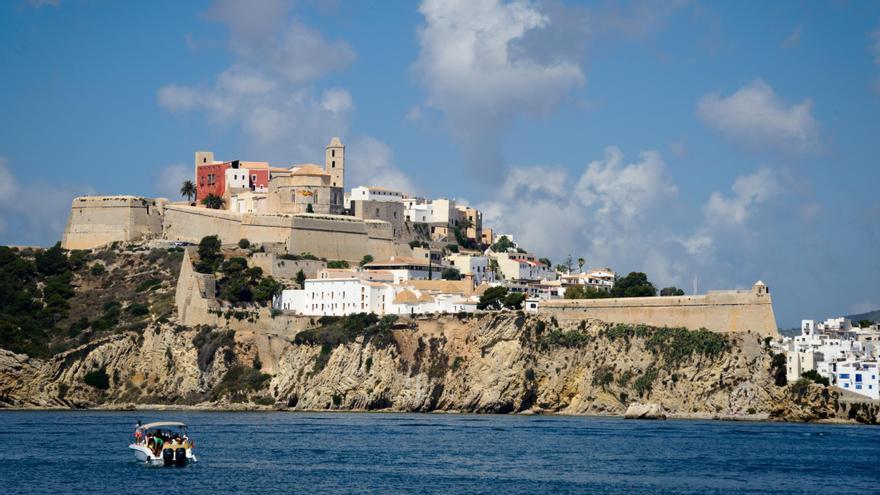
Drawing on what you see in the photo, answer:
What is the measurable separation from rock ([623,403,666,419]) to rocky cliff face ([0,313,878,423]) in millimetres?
525

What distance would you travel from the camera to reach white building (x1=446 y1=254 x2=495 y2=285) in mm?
90750

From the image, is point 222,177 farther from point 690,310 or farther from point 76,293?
point 690,310

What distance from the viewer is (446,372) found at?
70.2 metres

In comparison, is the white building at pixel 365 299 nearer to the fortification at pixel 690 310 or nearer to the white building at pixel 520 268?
the fortification at pixel 690 310

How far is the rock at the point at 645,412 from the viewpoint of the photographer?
65.1m

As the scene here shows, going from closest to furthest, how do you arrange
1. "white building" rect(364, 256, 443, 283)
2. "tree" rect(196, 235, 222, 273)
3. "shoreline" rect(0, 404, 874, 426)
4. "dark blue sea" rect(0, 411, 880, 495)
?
"dark blue sea" rect(0, 411, 880, 495), "shoreline" rect(0, 404, 874, 426), "tree" rect(196, 235, 222, 273), "white building" rect(364, 256, 443, 283)

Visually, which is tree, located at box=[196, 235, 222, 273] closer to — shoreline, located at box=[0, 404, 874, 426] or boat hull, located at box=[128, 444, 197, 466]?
shoreline, located at box=[0, 404, 874, 426]

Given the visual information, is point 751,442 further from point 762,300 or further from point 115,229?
point 115,229

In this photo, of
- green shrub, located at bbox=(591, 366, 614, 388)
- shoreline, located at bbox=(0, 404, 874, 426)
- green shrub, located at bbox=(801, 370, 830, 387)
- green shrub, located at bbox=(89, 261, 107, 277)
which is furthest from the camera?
green shrub, located at bbox=(89, 261, 107, 277)

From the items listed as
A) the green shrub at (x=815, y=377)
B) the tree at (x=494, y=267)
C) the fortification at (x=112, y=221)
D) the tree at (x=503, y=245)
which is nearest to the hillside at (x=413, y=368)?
the green shrub at (x=815, y=377)

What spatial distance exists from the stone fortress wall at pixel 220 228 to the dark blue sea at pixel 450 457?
23.4 metres

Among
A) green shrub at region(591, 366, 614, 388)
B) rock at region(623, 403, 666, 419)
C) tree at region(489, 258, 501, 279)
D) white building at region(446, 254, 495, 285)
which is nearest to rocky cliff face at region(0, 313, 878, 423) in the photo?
green shrub at region(591, 366, 614, 388)

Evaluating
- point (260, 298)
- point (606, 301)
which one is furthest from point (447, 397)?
point (260, 298)

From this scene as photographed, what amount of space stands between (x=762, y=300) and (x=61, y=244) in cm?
4644
